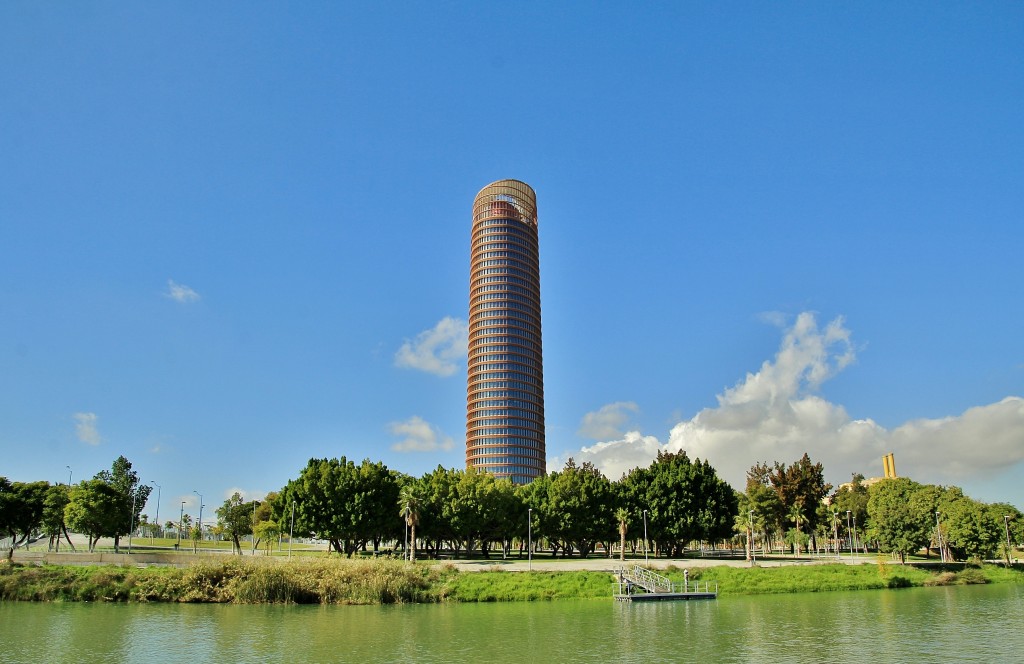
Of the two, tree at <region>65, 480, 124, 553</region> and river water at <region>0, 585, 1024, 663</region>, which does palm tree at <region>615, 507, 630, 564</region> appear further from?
tree at <region>65, 480, 124, 553</region>

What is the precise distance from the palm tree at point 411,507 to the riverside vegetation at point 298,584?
47.2 ft

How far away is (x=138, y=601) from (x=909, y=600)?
6696cm

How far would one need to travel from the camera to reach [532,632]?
145 ft

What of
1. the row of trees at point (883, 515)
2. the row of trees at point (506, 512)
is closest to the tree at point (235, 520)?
the row of trees at point (506, 512)

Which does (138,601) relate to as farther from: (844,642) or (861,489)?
(861,489)

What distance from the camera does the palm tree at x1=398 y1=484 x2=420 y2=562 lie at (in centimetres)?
8594

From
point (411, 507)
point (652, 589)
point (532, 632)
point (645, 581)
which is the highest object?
point (411, 507)

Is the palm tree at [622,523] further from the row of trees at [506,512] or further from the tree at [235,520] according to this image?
the tree at [235,520]

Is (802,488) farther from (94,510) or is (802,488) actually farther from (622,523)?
(94,510)

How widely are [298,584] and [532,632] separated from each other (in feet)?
91.4

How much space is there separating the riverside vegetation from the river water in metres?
3.79

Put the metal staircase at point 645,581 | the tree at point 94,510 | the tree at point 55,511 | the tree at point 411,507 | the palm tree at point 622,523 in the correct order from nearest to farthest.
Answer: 1. the metal staircase at point 645,581
2. the tree at point 411,507
3. the tree at point 94,510
4. the tree at point 55,511
5. the palm tree at point 622,523

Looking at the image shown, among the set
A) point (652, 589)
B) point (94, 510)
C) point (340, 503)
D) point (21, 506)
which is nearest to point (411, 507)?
point (340, 503)

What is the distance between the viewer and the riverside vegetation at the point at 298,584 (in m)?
63.1
